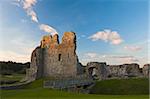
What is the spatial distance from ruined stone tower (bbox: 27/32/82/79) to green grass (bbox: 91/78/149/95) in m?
6.28

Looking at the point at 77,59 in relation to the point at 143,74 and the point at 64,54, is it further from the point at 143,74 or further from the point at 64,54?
the point at 143,74

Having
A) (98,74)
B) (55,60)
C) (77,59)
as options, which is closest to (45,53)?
(55,60)

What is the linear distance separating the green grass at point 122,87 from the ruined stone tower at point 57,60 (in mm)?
6277

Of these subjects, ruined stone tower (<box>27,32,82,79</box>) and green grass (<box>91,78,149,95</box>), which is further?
ruined stone tower (<box>27,32,82,79</box>)

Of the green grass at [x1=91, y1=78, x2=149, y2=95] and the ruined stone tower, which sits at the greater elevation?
the ruined stone tower

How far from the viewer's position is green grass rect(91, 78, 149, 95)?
32094 mm

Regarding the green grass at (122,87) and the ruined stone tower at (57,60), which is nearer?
the green grass at (122,87)

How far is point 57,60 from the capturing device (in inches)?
1654

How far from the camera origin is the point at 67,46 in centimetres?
4178

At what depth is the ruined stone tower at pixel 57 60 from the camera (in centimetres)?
4097

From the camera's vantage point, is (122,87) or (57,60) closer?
(122,87)

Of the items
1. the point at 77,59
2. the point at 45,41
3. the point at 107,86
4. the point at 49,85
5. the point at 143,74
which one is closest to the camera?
the point at 49,85

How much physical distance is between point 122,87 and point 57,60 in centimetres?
1212

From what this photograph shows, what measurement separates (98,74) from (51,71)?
8316 millimetres
